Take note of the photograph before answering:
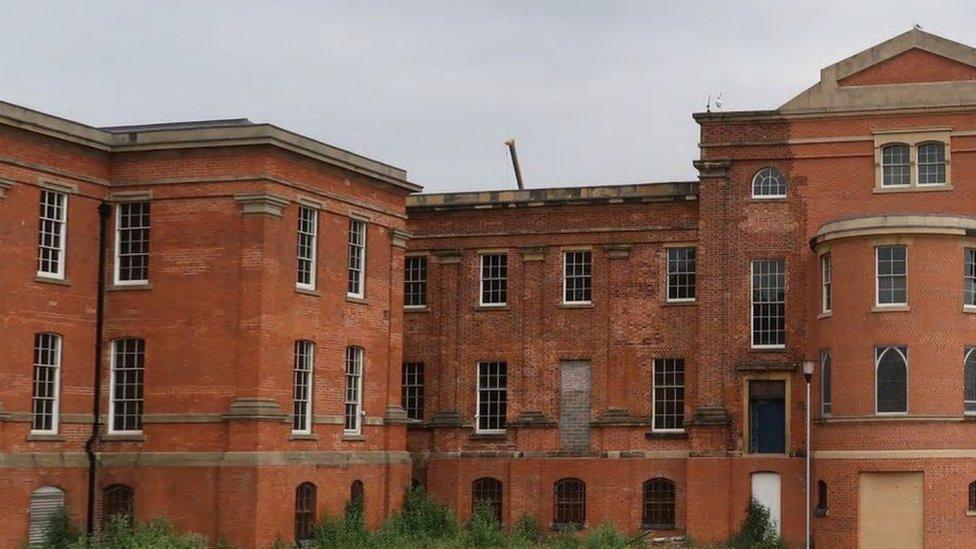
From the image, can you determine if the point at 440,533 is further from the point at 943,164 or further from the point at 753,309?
the point at 943,164

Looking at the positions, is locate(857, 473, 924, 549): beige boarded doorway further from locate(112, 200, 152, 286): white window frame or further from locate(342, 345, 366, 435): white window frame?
locate(112, 200, 152, 286): white window frame

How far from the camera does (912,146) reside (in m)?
46.9

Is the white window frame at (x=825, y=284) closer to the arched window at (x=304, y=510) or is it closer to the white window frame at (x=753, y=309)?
the white window frame at (x=753, y=309)

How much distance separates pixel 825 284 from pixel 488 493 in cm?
1317

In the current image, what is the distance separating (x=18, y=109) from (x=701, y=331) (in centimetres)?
2178

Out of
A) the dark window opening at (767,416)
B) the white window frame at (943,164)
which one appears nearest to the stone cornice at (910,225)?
the white window frame at (943,164)

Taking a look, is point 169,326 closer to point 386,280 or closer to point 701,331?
point 386,280

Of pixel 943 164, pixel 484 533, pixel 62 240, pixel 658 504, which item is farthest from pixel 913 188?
pixel 62 240

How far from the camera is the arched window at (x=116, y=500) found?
133 ft

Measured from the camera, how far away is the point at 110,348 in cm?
4109

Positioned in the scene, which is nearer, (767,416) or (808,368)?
(808,368)

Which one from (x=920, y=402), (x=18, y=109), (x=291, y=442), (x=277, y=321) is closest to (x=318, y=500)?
(x=291, y=442)

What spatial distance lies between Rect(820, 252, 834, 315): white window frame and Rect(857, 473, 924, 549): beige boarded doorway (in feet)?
17.0

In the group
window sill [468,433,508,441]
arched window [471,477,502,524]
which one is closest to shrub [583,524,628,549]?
arched window [471,477,502,524]
